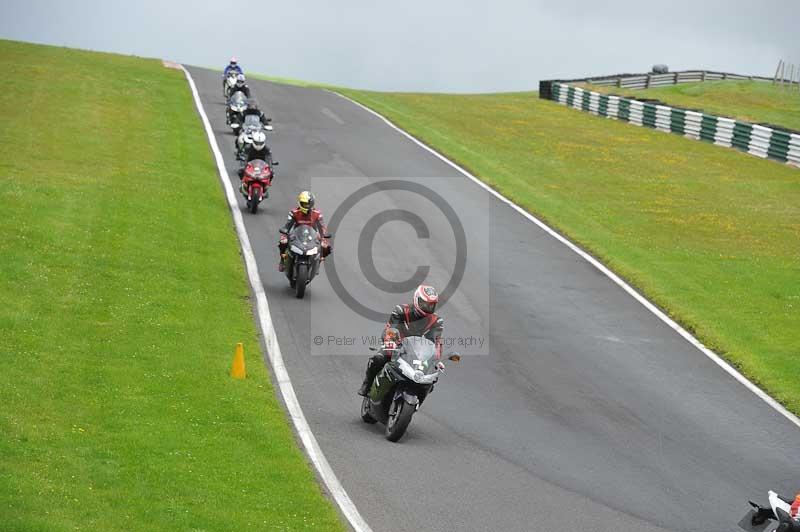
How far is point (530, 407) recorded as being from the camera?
642 inches

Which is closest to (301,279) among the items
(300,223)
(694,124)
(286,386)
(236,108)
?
(300,223)

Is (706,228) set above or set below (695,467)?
below

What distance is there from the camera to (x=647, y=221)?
31.9 m

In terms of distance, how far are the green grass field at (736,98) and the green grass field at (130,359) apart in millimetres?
31775

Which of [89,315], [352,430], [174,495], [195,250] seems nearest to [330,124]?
[195,250]

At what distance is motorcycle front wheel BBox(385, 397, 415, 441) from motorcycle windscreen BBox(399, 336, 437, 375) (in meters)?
0.50

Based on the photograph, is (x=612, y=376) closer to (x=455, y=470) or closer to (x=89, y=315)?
(x=455, y=470)

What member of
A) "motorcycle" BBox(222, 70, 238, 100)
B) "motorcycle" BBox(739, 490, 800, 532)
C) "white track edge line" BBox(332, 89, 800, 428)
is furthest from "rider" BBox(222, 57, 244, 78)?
"motorcycle" BBox(739, 490, 800, 532)

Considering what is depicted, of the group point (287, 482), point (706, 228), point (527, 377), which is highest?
point (287, 482)

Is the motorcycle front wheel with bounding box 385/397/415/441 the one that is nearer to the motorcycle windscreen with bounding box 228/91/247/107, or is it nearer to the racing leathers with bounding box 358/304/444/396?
the racing leathers with bounding box 358/304/444/396

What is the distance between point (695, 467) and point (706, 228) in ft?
59.1

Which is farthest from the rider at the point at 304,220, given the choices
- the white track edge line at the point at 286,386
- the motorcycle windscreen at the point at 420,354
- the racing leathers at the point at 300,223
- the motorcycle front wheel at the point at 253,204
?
the motorcycle windscreen at the point at 420,354

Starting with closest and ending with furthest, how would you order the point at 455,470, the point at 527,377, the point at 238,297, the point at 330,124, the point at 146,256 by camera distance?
the point at 455,470, the point at 527,377, the point at 238,297, the point at 146,256, the point at 330,124

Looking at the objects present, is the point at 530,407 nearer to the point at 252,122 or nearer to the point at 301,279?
the point at 301,279
